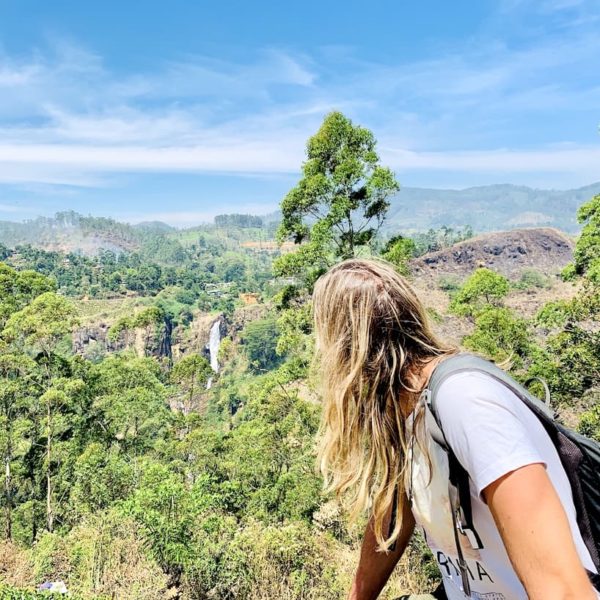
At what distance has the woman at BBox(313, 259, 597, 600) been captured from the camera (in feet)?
2.36

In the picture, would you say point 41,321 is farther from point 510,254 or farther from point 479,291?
point 510,254

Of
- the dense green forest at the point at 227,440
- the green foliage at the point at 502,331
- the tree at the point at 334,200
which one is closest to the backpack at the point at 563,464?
the dense green forest at the point at 227,440

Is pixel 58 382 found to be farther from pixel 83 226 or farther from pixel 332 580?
pixel 83 226

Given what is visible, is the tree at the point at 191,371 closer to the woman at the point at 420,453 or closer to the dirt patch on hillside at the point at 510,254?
the woman at the point at 420,453

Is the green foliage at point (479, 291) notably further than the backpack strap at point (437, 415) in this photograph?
Yes

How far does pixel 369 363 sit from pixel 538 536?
1.41ft

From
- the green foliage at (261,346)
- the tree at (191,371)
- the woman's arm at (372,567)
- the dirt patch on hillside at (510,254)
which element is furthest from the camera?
the dirt patch on hillside at (510,254)

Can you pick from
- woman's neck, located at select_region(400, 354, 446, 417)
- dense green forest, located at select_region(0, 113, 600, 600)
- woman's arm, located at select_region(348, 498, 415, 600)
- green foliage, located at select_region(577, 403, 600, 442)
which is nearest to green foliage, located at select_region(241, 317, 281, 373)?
dense green forest, located at select_region(0, 113, 600, 600)

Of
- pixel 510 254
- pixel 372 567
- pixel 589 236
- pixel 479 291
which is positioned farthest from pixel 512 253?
pixel 372 567

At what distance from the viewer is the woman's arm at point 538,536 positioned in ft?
2.30

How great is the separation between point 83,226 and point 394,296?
202941mm

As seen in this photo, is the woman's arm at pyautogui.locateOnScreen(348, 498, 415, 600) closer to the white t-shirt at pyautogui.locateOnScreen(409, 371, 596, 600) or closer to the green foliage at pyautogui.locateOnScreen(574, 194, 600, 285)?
the white t-shirt at pyautogui.locateOnScreen(409, 371, 596, 600)

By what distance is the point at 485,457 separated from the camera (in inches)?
29.3

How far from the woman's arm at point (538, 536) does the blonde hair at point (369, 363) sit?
0.32 meters
